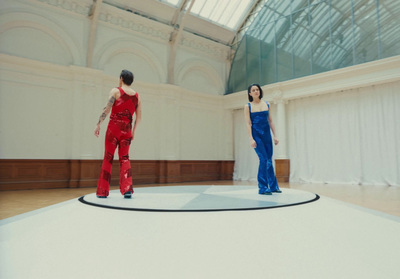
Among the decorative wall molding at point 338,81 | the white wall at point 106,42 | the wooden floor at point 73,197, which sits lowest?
the wooden floor at point 73,197

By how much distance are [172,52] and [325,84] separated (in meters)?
6.25

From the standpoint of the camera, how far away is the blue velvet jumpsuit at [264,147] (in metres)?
4.67

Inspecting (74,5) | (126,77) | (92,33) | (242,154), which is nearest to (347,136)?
(242,154)

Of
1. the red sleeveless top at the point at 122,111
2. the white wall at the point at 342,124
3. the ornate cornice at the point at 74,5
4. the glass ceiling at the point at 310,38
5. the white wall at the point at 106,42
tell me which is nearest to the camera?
the red sleeveless top at the point at 122,111

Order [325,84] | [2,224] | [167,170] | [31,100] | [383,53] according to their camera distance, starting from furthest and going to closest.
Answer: [167,170], [325,84], [383,53], [31,100], [2,224]

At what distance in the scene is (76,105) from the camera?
9570 mm

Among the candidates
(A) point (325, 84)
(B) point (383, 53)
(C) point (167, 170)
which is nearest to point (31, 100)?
(C) point (167, 170)

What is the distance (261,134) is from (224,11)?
10207 mm

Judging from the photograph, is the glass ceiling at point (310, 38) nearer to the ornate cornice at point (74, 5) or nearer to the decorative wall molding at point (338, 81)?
the decorative wall molding at point (338, 81)

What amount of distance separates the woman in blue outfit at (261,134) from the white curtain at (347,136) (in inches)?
273

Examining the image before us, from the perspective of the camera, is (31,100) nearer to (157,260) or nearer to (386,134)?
(157,260)

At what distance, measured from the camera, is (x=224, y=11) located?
13.2m

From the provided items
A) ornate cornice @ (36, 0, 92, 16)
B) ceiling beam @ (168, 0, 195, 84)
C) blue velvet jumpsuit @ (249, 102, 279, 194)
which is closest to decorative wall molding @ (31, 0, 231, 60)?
ornate cornice @ (36, 0, 92, 16)

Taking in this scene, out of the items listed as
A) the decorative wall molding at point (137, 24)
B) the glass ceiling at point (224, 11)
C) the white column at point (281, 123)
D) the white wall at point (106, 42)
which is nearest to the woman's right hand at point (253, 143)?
the white wall at point (106, 42)
